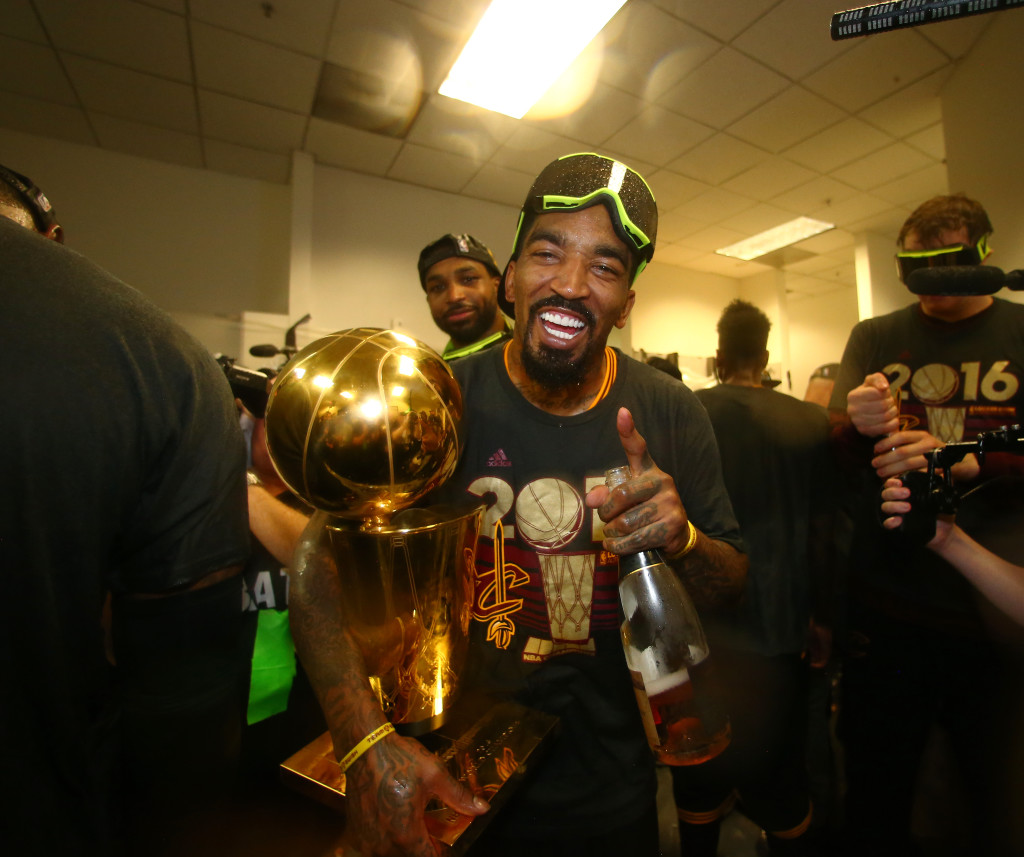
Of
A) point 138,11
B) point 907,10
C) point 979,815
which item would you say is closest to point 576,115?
point 138,11

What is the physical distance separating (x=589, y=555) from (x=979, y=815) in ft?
5.60

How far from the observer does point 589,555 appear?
1.06 m

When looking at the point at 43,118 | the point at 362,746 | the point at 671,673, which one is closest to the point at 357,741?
the point at 362,746

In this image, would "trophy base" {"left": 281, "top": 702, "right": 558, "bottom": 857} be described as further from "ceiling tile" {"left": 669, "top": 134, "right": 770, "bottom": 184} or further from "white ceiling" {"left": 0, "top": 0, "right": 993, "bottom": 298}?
"ceiling tile" {"left": 669, "top": 134, "right": 770, "bottom": 184}

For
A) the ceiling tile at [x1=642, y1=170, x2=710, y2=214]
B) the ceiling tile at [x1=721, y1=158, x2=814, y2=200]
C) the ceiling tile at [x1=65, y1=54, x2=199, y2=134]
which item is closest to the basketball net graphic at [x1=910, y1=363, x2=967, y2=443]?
the ceiling tile at [x1=642, y1=170, x2=710, y2=214]

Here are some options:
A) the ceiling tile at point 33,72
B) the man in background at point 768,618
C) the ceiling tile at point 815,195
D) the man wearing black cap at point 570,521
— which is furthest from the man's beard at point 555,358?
the ceiling tile at point 815,195

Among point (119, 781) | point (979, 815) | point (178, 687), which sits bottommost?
point (979, 815)

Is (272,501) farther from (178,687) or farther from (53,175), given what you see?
(53,175)

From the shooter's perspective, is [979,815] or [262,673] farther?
[979,815]

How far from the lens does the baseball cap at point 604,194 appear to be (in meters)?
1.08

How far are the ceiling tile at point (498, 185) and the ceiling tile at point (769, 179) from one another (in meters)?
2.17

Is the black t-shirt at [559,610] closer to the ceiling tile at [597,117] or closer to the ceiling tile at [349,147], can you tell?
the ceiling tile at [597,117]

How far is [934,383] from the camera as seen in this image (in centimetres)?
173

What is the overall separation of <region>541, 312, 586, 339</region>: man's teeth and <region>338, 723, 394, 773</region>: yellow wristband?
81 cm
